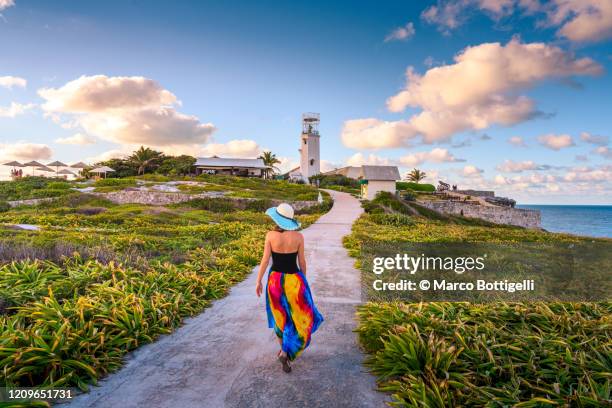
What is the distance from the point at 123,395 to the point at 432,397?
301 cm

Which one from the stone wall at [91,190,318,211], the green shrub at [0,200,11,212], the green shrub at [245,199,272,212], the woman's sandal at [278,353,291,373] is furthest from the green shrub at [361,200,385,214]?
the green shrub at [0,200,11,212]

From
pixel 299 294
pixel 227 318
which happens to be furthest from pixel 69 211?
pixel 299 294

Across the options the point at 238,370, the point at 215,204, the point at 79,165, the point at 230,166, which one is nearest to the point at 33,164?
the point at 79,165

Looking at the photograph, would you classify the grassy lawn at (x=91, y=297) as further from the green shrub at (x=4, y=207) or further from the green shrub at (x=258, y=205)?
the green shrub at (x=4, y=207)

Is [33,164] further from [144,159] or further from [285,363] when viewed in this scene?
[285,363]

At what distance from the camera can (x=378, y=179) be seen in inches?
1455

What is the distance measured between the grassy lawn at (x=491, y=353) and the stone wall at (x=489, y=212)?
3714cm

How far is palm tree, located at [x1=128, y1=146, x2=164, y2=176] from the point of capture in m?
59.8

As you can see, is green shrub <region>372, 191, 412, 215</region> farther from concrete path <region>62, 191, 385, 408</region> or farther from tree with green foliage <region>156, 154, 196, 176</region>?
tree with green foliage <region>156, 154, 196, 176</region>

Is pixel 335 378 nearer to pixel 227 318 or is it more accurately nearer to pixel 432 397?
pixel 432 397

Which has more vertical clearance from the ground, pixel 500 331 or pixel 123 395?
pixel 500 331

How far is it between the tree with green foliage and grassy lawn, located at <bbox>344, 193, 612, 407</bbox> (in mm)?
56673

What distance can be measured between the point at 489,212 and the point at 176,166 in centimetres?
4778

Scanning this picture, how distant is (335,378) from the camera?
3785mm
